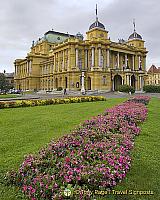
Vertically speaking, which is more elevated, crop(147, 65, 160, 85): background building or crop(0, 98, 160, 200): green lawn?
crop(147, 65, 160, 85): background building

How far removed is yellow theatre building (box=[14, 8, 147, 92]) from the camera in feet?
213

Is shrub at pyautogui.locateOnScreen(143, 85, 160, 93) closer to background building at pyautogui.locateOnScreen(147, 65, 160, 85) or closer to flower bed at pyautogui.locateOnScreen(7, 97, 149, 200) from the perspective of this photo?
flower bed at pyautogui.locateOnScreen(7, 97, 149, 200)

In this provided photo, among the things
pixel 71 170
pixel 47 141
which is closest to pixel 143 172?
pixel 71 170

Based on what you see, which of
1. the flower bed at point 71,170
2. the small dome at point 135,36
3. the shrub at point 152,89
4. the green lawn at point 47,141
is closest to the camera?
the flower bed at point 71,170

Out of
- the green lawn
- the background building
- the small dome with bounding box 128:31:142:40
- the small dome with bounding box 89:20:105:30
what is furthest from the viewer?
the background building

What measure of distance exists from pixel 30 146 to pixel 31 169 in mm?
2843

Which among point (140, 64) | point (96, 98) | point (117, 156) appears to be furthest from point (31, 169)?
point (140, 64)

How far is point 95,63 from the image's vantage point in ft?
214

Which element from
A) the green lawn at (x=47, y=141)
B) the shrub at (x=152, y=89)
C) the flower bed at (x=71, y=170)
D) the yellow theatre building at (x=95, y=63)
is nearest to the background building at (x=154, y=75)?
the yellow theatre building at (x=95, y=63)

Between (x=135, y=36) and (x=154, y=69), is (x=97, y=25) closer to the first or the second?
(x=135, y=36)

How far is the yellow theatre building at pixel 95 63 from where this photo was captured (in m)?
64.9

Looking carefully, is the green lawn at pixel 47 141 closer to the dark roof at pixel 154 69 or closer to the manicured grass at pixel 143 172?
the manicured grass at pixel 143 172

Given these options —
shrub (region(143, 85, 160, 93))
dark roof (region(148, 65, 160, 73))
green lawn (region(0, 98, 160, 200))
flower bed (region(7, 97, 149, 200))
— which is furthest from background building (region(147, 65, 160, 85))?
flower bed (region(7, 97, 149, 200))

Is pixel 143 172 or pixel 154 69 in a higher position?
pixel 154 69
